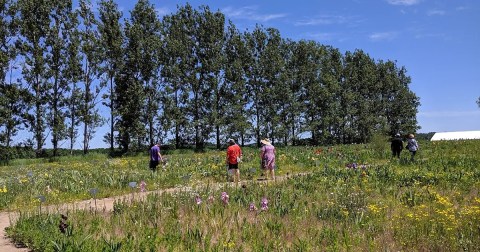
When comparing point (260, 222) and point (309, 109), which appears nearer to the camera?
point (260, 222)

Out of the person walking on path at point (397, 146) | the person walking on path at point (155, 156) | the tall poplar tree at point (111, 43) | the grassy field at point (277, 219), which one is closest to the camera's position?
the grassy field at point (277, 219)

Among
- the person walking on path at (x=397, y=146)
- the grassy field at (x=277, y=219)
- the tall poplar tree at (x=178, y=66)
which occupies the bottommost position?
the grassy field at (x=277, y=219)

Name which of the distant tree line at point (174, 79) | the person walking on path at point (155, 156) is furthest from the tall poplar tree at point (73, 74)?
the person walking on path at point (155, 156)

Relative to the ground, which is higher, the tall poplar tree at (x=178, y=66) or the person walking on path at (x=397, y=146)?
the tall poplar tree at (x=178, y=66)

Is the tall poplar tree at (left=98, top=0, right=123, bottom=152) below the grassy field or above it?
above

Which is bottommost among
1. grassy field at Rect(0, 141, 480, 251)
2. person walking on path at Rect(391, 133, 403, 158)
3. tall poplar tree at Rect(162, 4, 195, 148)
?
grassy field at Rect(0, 141, 480, 251)

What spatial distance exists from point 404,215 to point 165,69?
42402mm

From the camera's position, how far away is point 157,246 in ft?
22.8

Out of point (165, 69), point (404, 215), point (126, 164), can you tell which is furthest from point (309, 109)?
point (404, 215)

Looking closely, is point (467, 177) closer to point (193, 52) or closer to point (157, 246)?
point (157, 246)

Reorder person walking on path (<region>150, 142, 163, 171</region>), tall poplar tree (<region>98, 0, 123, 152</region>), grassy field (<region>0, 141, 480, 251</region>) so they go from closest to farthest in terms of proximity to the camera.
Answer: grassy field (<region>0, 141, 480, 251</region>)
person walking on path (<region>150, 142, 163, 171</region>)
tall poplar tree (<region>98, 0, 123, 152</region>)

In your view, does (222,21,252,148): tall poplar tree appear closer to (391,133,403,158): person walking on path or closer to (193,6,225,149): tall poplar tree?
(193,6,225,149): tall poplar tree

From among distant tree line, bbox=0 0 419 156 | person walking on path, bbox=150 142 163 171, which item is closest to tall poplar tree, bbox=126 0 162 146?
distant tree line, bbox=0 0 419 156

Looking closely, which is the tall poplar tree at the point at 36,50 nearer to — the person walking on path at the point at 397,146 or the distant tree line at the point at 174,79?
the distant tree line at the point at 174,79
